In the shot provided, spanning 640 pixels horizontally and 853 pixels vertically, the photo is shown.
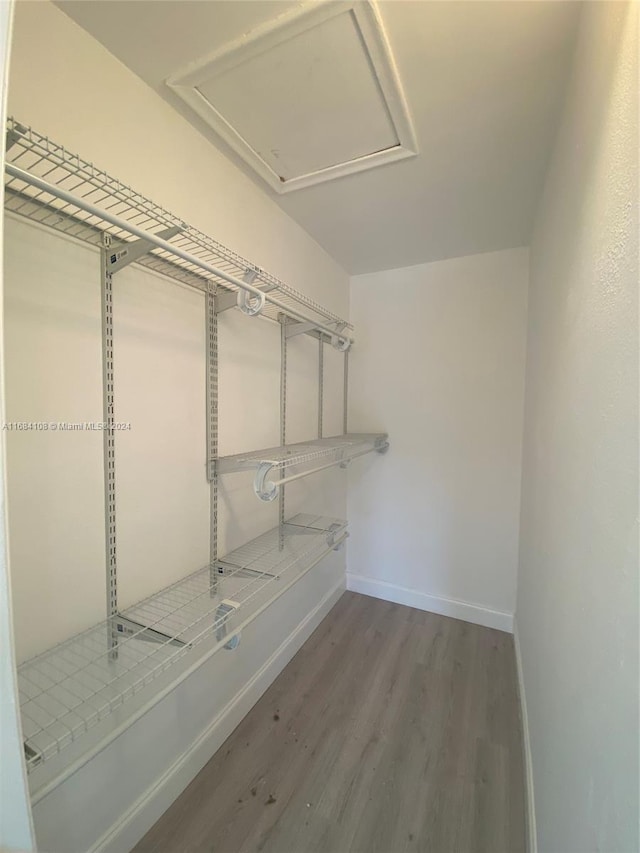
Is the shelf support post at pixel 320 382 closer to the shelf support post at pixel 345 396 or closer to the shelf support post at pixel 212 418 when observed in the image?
the shelf support post at pixel 345 396

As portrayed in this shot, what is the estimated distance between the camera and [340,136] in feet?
4.35

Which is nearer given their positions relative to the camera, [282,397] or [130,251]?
[130,251]

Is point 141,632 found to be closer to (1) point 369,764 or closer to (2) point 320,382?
(1) point 369,764

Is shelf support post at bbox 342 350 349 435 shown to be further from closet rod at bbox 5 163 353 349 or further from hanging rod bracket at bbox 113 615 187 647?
hanging rod bracket at bbox 113 615 187 647

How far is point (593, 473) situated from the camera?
2.41 ft

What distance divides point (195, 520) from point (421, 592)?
1.87 metres

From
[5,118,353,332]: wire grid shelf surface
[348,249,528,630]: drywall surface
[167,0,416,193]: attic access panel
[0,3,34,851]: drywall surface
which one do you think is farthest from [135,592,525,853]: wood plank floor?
A: [167,0,416,193]: attic access panel

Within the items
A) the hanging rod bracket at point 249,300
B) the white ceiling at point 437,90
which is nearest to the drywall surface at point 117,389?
the white ceiling at point 437,90

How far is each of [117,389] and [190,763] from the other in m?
1.43

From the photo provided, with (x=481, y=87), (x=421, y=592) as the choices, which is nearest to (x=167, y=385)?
(x=481, y=87)

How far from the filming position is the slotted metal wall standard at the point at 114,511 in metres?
0.79

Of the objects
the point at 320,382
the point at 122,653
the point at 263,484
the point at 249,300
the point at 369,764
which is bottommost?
the point at 369,764

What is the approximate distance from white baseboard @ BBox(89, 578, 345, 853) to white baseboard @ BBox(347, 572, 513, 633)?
31.2 inches

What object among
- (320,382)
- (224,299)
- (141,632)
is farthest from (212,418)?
A: (320,382)
